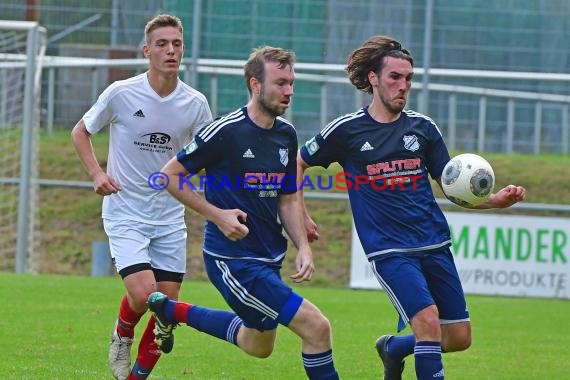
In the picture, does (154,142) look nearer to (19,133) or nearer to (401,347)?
(401,347)

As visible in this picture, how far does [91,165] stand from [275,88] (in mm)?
1491

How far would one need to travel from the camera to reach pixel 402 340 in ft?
25.0

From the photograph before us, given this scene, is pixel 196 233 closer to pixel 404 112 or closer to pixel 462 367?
pixel 462 367

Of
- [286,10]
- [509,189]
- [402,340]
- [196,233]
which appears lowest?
[196,233]

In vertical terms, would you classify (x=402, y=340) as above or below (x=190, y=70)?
below

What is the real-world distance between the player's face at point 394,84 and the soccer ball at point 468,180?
0.46 metres

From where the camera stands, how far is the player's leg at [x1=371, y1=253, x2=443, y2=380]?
6508 mm

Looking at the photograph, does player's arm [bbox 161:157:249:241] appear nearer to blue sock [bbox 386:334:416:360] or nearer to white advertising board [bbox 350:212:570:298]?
blue sock [bbox 386:334:416:360]

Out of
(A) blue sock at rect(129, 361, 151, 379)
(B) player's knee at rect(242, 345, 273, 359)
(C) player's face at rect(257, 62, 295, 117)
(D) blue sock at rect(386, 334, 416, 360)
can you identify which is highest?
(C) player's face at rect(257, 62, 295, 117)

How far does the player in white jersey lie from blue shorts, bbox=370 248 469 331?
158 cm

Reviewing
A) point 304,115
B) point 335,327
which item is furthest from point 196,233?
point 335,327

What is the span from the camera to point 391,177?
6.88 meters

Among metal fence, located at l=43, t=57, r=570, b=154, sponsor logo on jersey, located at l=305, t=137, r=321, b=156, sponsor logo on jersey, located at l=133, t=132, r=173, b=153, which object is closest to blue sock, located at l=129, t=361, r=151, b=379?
sponsor logo on jersey, located at l=133, t=132, r=173, b=153

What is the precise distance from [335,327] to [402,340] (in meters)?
3.64
